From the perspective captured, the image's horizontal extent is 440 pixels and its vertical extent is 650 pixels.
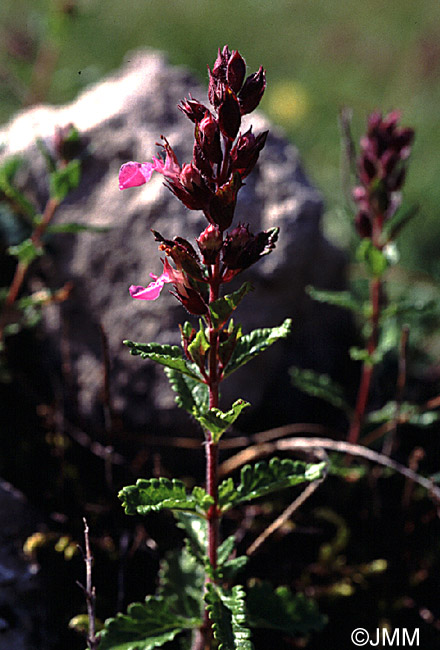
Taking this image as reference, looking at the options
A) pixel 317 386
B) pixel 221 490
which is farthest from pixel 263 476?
pixel 317 386

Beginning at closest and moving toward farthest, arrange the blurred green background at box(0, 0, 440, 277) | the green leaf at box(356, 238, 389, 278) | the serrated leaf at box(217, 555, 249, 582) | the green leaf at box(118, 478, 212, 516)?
the green leaf at box(118, 478, 212, 516)
the serrated leaf at box(217, 555, 249, 582)
the green leaf at box(356, 238, 389, 278)
the blurred green background at box(0, 0, 440, 277)

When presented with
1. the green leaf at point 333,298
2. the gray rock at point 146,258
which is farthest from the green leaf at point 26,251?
the green leaf at point 333,298

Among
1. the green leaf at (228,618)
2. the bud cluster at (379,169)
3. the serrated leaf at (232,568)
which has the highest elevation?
the bud cluster at (379,169)

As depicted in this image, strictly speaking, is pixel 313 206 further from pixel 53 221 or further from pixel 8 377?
pixel 8 377

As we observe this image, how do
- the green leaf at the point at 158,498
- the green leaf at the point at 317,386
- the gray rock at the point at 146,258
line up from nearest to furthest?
the green leaf at the point at 158,498, the green leaf at the point at 317,386, the gray rock at the point at 146,258

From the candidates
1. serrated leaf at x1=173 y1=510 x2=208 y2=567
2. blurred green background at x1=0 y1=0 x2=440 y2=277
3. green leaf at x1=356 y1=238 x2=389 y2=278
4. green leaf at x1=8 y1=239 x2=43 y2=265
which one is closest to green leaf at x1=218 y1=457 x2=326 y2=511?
serrated leaf at x1=173 y1=510 x2=208 y2=567

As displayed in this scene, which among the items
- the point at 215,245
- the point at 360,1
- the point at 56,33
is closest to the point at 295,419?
the point at 215,245

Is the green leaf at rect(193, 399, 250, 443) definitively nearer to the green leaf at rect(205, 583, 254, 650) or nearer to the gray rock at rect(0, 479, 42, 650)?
the green leaf at rect(205, 583, 254, 650)

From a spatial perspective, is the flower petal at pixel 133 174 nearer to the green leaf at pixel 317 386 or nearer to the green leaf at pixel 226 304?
the green leaf at pixel 226 304
